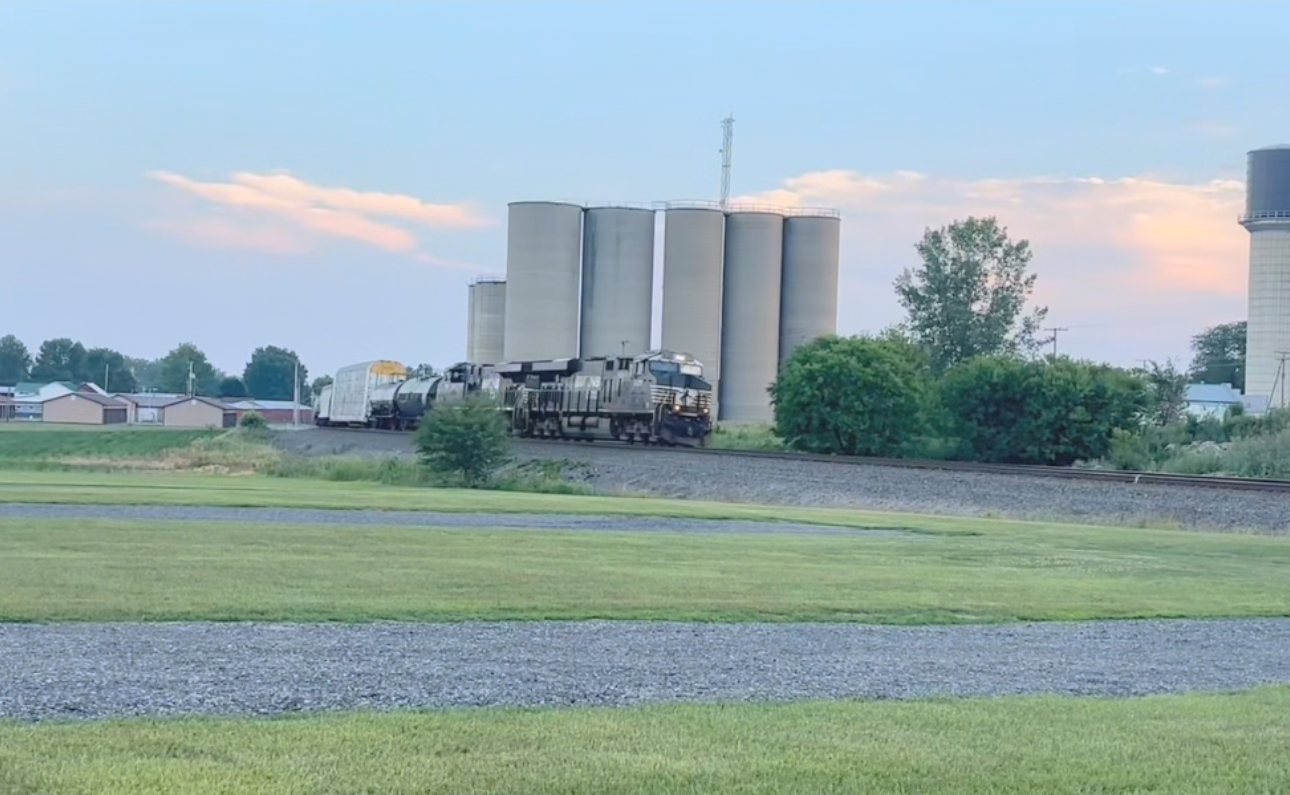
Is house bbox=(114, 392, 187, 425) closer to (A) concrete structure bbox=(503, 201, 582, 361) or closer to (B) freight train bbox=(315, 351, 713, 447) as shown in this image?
(A) concrete structure bbox=(503, 201, 582, 361)

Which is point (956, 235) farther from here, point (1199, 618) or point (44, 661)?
point (44, 661)

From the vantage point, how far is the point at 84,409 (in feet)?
511

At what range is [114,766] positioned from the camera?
22.2 feet

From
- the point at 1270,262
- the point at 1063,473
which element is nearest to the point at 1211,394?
the point at 1270,262

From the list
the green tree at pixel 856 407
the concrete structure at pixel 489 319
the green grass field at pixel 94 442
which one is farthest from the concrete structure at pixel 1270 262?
the green grass field at pixel 94 442

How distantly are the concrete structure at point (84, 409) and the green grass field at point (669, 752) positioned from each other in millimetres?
155364

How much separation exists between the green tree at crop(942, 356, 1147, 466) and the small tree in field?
21210mm

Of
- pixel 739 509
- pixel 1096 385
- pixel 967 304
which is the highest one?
pixel 967 304

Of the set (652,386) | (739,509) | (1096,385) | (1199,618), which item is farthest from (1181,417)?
(1199,618)

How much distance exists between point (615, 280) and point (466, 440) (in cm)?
4461

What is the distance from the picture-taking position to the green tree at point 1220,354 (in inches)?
6043

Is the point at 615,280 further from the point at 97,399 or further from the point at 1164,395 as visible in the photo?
the point at 97,399

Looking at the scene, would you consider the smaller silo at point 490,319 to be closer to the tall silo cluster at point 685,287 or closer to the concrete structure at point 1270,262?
the tall silo cluster at point 685,287

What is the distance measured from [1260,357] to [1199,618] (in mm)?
91015
